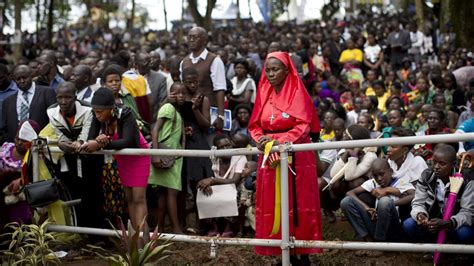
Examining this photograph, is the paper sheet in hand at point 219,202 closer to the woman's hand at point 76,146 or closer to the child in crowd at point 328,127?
the woman's hand at point 76,146

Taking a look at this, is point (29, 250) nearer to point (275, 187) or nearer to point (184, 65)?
point (275, 187)

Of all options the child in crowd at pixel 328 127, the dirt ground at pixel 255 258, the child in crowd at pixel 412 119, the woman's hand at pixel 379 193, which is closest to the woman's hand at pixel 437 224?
the dirt ground at pixel 255 258

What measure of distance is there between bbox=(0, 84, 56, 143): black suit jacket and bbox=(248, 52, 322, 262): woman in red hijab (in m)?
2.80

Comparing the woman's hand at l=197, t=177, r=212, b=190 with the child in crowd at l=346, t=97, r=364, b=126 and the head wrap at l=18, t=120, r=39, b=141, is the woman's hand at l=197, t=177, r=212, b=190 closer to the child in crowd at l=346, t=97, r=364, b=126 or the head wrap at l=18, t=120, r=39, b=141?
the head wrap at l=18, t=120, r=39, b=141

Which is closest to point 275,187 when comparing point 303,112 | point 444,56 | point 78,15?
point 303,112

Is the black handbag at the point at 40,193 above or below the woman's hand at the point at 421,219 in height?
above

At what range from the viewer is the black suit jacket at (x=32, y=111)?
365 inches

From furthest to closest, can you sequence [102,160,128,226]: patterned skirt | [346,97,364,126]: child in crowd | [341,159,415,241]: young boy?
[346,97,364,126]: child in crowd
[102,160,128,226]: patterned skirt
[341,159,415,241]: young boy

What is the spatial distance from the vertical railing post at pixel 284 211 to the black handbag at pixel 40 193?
221cm

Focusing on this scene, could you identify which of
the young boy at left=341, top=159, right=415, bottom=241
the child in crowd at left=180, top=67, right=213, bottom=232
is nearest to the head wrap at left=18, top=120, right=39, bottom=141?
the child in crowd at left=180, top=67, right=213, bottom=232

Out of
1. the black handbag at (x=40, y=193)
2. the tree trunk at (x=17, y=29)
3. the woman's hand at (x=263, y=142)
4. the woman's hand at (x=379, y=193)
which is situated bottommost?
the woman's hand at (x=379, y=193)

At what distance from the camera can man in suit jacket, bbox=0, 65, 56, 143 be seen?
9289 mm

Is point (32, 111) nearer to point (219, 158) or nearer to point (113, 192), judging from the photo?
point (113, 192)

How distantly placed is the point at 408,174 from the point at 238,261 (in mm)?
1716
